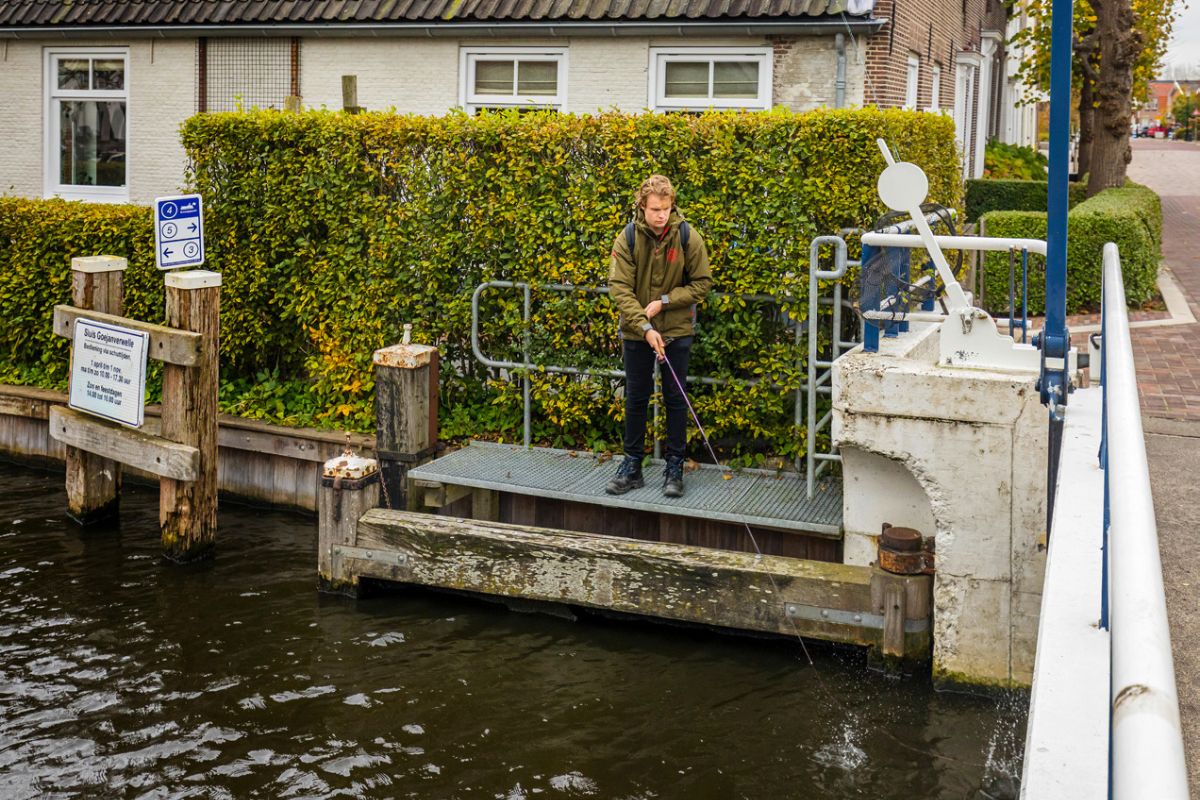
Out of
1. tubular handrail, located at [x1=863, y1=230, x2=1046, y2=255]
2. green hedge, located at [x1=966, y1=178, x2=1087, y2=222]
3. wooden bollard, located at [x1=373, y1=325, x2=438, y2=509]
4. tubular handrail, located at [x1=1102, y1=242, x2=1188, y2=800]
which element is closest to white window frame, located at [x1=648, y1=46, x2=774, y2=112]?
Result: wooden bollard, located at [x1=373, y1=325, x2=438, y2=509]

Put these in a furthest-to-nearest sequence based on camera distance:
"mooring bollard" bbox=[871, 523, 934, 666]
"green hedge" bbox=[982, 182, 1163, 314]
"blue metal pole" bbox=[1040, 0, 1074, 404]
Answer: "green hedge" bbox=[982, 182, 1163, 314] < "mooring bollard" bbox=[871, 523, 934, 666] < "blue metal pole" bbox=[1040, 0, 1074, 404]

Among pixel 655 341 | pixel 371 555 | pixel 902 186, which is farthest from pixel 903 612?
pixel 371 555

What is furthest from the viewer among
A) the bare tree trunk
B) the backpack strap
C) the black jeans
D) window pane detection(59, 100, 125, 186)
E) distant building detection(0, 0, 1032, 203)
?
the bare tree trunk

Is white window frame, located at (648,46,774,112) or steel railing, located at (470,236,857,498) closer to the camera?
steel railing, located at (470,236,857,498)

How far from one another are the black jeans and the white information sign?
3482 millimetres

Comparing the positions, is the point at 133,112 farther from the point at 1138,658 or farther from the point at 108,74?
the point at 1138,658

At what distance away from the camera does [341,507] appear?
27.2ft

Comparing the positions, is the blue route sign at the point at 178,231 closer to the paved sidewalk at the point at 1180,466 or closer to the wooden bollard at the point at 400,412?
the wooden bollard at the point at 400,412

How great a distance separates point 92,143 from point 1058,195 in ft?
52.1

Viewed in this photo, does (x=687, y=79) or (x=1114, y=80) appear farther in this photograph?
(x=1114, y=80)

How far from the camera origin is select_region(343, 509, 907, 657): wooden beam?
7141 millimetres

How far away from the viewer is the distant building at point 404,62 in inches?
566

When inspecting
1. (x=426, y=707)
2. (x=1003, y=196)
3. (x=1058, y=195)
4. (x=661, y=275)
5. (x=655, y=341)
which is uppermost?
(x=1003, y=196)

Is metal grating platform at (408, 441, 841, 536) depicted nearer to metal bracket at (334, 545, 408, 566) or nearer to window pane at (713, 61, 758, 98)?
metal bracket at (334, 545, 408, 566)
